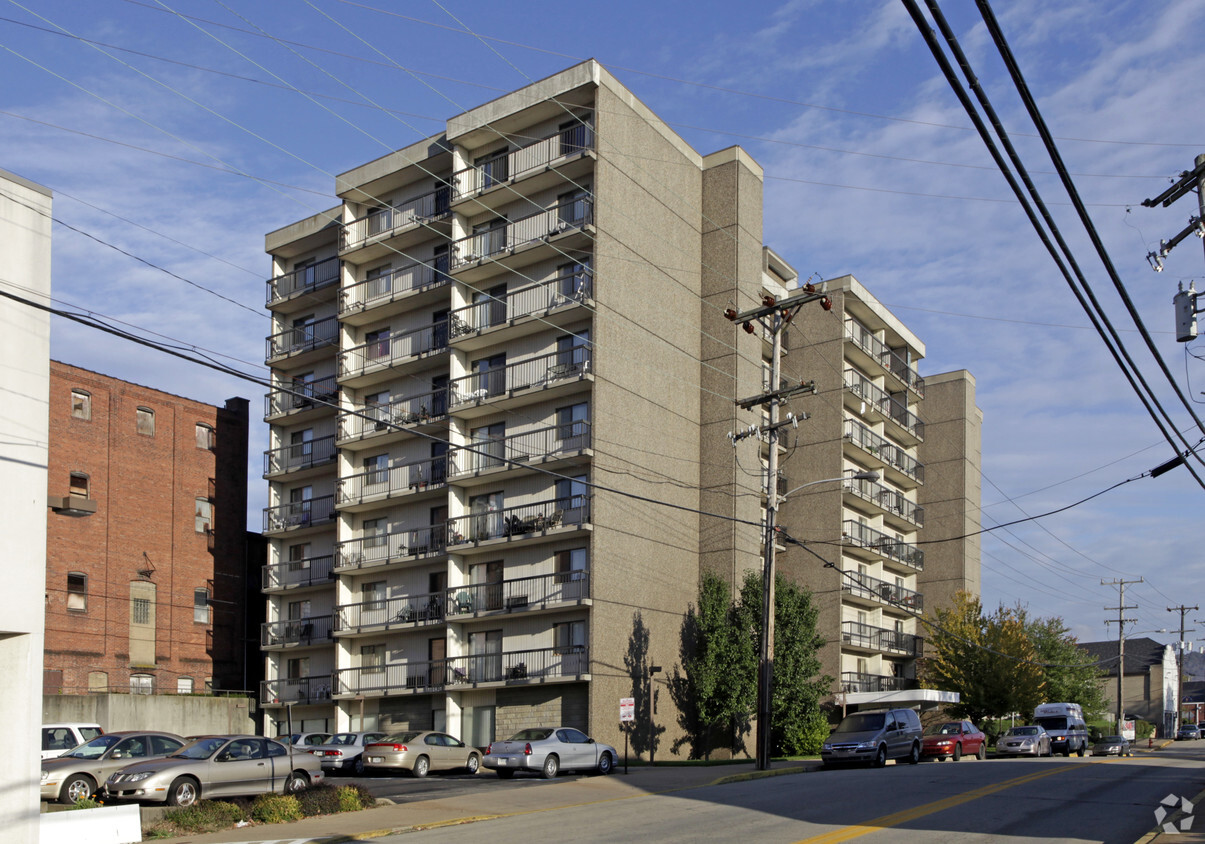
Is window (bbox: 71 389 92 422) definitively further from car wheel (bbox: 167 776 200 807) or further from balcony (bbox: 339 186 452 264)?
car wheel (bbox: 167 776 200 807)

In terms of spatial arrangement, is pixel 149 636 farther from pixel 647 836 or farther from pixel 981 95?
pixel 981 95

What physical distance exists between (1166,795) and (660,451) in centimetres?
2292

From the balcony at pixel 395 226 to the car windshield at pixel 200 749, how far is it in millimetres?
26973

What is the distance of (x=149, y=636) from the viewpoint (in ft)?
161

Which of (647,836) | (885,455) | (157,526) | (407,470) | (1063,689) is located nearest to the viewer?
(647,836)

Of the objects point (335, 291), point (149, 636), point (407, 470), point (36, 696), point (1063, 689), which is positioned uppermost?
point (335, 291)

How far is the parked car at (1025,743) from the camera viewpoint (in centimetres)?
4384

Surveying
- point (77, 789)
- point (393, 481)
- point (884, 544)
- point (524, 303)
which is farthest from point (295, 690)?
point (884, 544)

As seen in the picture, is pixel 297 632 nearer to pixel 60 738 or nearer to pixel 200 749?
pixel 60 738

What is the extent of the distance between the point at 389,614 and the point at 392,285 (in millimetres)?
13663

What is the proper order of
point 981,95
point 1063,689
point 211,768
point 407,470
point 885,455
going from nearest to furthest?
1. point 981,95
2. point 211,768
3. point 407,470
4. point 885,455
5. point 1063,689

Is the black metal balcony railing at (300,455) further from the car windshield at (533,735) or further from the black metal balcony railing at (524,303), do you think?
the car windshield at (533,735)

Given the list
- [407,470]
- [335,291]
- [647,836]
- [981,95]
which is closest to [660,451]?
[407,470]

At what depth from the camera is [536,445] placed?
4212cm
